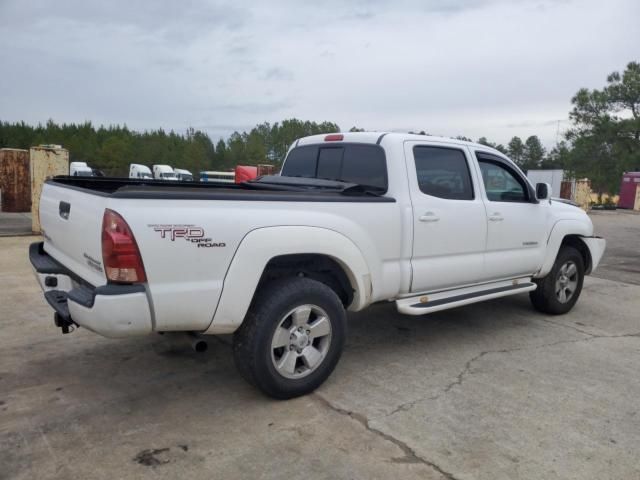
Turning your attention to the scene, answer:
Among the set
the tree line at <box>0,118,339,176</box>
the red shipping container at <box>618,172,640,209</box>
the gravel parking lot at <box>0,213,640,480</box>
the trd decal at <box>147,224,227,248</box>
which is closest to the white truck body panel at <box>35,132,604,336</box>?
the trd decal at <box>147,224,227,248</box>

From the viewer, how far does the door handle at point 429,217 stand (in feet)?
13.7

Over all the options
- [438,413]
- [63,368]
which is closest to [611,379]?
[438,413]

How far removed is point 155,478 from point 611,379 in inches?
136

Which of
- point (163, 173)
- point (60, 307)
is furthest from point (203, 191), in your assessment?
point (163, 173)

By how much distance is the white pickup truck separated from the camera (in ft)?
9.52

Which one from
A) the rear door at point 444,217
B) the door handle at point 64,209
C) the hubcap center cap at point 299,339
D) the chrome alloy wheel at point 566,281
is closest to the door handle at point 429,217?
the rear door at point 444,217

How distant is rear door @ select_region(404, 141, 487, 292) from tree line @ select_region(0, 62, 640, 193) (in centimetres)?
3585

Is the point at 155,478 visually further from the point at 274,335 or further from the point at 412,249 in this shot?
the point at 412,249

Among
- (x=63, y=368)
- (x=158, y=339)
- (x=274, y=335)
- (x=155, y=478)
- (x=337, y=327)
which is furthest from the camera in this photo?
(x=158, y=339)

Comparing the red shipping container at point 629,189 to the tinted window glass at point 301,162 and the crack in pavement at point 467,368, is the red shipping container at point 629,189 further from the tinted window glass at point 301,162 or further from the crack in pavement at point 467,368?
the tinted window glass at point 301,162

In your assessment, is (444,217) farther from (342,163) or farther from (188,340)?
(188,340)

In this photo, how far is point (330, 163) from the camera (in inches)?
187

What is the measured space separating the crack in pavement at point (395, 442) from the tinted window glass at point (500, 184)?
2534 mm

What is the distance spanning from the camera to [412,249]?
4137 mm
